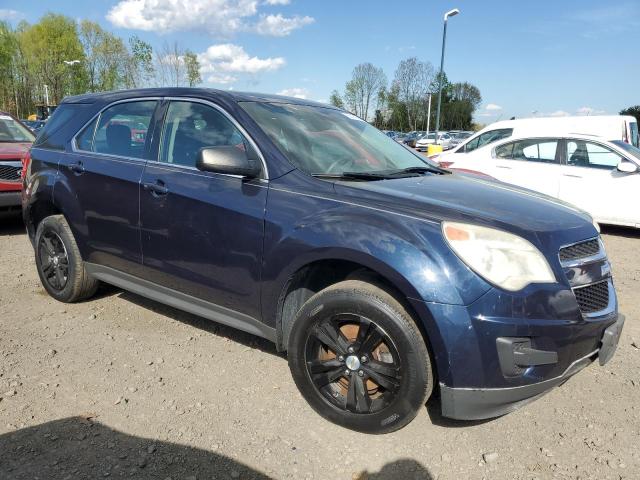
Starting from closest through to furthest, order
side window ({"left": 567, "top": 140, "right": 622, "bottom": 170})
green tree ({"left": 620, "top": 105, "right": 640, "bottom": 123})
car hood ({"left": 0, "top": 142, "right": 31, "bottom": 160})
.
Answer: car hood ({"left": 0, "top": 142, "right": 31, "bottom": 160}) → side window ({"left": 567, "top": 140, "right": 622, "bottom": 170}) → green tree ({"left": 620, "top": 105, "right": 640, "bottom": 123})

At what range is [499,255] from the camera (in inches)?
93.6

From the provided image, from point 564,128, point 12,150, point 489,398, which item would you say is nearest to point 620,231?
point 564,128

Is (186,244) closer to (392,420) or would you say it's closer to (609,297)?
(392,420)

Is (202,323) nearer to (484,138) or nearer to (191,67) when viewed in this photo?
(484,138)

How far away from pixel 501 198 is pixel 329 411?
4.96 feet

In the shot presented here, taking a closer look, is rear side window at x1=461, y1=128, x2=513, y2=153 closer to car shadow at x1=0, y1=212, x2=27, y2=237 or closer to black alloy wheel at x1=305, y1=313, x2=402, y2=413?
car shadow at x1=0, y1=212, x2=27, y2=237

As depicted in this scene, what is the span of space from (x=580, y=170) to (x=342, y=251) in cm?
699

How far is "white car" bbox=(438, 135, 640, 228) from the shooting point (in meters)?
7.89

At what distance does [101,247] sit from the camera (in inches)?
154

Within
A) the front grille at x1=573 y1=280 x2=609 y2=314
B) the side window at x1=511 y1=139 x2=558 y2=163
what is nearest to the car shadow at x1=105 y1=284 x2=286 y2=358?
the front grille at x1=573 y1=280 x2=609 y2=314

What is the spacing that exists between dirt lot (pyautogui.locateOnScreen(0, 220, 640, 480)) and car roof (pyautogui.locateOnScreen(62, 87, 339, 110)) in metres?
1.72

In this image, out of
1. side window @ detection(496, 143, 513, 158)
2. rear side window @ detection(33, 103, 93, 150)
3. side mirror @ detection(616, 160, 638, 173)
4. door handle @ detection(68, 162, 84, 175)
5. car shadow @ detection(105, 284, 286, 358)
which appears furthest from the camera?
side window @ detection(496, 143, 513, 158)

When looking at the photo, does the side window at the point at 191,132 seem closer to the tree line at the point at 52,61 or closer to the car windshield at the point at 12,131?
the car windshield at the point at 12,131

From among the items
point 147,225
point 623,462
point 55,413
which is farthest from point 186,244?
point 623,462
